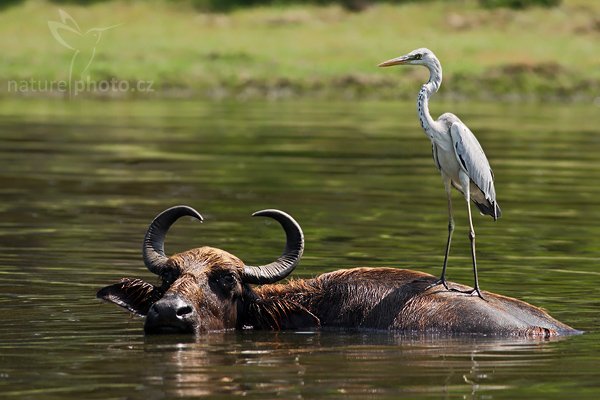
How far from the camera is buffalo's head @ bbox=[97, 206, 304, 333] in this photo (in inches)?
470

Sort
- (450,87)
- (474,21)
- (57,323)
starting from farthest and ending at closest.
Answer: (474,21) < (450,87) < (57,323)

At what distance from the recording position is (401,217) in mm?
20562

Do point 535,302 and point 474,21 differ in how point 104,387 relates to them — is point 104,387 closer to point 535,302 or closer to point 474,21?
point 535,302

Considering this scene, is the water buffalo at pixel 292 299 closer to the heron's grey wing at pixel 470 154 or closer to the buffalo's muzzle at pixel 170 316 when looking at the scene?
the buffalo's muzzle at pixel 170 316

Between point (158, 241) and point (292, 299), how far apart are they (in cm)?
122

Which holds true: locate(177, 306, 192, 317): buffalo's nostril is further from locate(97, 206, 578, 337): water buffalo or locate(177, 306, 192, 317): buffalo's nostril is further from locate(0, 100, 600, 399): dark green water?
locate(0, 100, 600, 399): dark green water

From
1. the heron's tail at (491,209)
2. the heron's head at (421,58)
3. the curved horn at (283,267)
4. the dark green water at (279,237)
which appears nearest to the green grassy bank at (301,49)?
the dark green water at (279,237)

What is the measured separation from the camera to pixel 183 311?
11.8 meters

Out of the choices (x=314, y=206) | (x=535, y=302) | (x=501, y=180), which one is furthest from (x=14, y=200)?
(x=535, y=302)

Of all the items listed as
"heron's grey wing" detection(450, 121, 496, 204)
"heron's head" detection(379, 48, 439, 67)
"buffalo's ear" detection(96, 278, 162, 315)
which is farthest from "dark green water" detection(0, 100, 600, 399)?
"heron's head" detection(379, 48, 439, 67)

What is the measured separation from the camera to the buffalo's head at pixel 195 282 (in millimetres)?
11930

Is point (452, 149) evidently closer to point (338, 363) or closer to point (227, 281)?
point (227, 281)

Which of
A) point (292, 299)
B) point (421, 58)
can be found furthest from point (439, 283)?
point (421, 58)

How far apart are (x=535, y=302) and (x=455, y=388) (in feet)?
13.4
